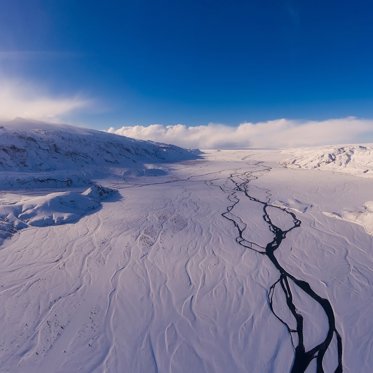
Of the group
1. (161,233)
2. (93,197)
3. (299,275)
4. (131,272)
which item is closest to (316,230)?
(299,275)

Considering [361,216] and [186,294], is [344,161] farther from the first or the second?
[186,294]

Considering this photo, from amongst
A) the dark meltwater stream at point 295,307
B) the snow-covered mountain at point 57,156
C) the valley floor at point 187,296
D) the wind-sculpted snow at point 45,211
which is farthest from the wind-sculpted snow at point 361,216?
the snow-covered mountain at point 57,156

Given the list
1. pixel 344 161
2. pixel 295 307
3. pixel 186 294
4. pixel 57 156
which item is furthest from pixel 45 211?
pixel 344 161

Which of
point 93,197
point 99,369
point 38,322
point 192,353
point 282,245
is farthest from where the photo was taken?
point 93,197

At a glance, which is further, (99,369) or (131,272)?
(131,272)

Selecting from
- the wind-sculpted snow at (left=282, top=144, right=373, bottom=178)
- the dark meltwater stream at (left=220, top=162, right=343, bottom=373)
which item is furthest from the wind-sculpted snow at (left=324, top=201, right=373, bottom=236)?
the wind-sculpted snow at (left=282, top=144, right=373, bottom=178)

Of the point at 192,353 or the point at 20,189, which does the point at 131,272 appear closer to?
the point at 192,353

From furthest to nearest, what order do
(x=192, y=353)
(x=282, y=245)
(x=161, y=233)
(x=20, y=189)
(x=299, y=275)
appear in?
(x=20, y=189) → (x=161, y=233) → (x=282, y=245) → (x=299, y=275) → (x=192, y=353)
